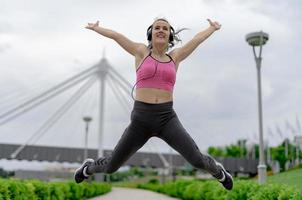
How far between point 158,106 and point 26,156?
56298mm

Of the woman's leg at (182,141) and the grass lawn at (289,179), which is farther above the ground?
the woman's leg at (182,141)

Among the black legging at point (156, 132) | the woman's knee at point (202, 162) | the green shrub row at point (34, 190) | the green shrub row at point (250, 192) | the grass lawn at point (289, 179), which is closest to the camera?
the black legging at point (156, 132)

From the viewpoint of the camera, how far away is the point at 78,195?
1980 cm

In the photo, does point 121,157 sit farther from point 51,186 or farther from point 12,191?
point 51,186

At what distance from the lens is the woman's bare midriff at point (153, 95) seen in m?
5.04

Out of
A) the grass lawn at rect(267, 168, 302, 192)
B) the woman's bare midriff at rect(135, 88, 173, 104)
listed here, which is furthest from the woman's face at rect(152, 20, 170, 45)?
the grass lawn at rect(267, 168, 302, 192)

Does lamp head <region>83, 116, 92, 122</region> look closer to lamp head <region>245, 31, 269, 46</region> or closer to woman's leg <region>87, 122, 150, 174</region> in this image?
lamp head <region>245, 31, 269, 46</region>

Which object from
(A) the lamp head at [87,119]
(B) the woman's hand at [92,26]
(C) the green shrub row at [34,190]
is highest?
(A) the lamp head at [87,119]

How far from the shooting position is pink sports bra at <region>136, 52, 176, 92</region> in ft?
16.5

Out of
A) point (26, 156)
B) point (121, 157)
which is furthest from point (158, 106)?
point (26, 156)

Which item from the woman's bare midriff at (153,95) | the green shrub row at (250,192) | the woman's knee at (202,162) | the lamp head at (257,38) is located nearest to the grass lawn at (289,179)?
the green shrub row at (250,192)

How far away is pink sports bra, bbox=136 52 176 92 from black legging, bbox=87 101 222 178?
A: 21 centimetres

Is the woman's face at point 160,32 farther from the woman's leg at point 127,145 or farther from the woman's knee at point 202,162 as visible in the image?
the woman's knee at point 202,162

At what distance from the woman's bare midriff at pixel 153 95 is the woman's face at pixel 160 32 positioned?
577 millimetres
